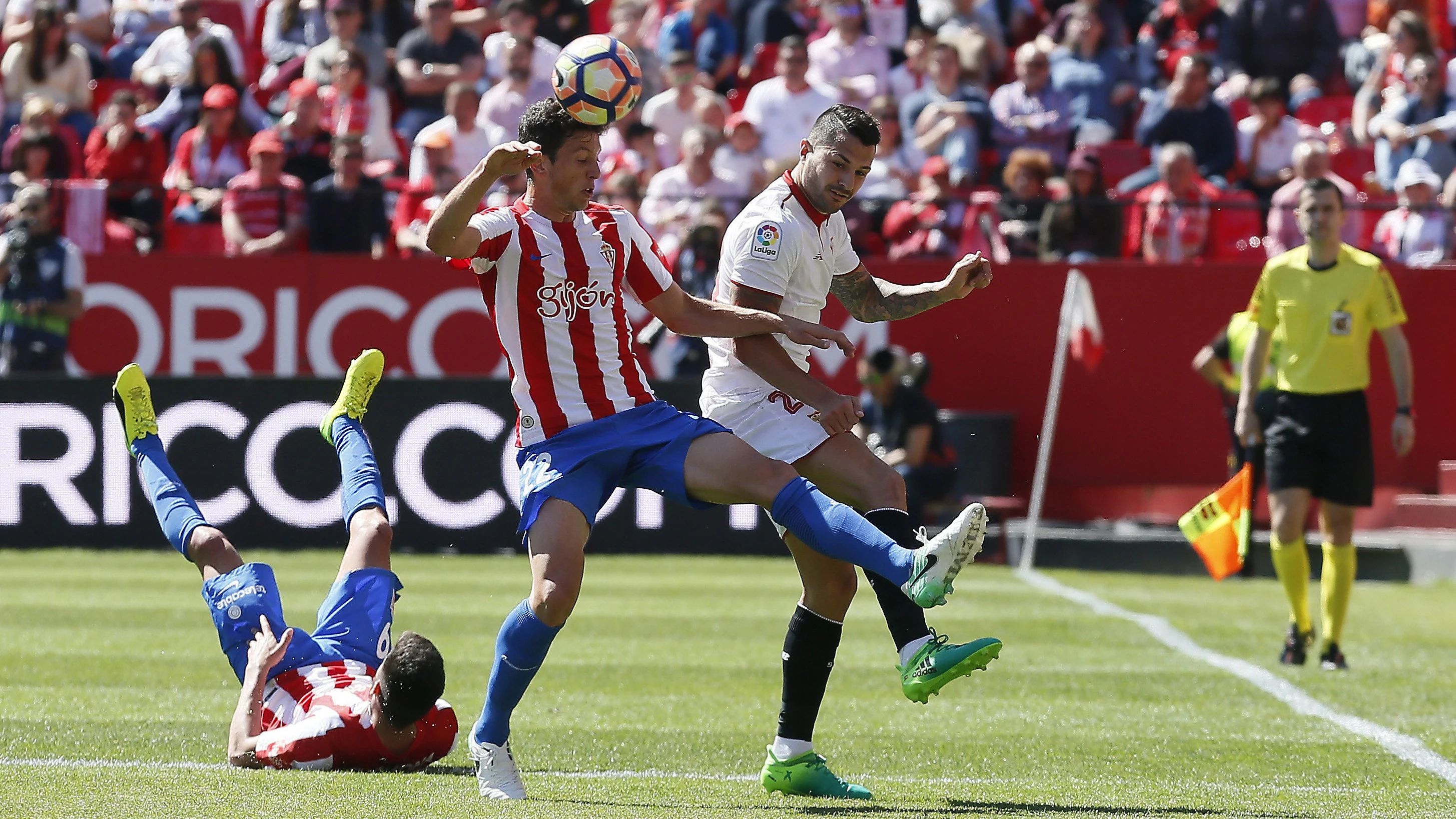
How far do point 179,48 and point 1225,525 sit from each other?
1253cm

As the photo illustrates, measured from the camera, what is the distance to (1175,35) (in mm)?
20109

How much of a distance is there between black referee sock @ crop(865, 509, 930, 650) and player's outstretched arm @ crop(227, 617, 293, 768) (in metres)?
2.01

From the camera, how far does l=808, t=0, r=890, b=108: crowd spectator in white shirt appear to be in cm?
1872

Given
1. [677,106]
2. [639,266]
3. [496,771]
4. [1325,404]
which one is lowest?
[496,771]

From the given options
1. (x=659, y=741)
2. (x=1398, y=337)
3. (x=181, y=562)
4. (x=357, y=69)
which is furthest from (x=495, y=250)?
(x=357, y=69)

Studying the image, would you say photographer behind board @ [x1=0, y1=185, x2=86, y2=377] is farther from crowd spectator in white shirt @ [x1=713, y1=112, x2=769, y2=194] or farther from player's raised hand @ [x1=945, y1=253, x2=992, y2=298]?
player's raised hand @ [x1=945, y1=253, x2=992, y2=298]

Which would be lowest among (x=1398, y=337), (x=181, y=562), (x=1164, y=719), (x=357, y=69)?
(x=181, y=562)

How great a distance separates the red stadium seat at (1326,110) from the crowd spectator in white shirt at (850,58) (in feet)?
14.3

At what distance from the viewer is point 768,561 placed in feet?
50.5

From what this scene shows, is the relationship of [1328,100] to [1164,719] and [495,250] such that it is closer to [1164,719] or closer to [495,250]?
[1164,719]

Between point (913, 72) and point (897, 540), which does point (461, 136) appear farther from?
point (897, 540)

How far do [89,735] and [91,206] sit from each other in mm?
10276

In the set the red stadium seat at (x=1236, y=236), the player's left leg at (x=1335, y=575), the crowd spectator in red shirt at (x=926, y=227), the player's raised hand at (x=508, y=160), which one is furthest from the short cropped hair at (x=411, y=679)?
the red stadium seat at (x=1236, y=236)

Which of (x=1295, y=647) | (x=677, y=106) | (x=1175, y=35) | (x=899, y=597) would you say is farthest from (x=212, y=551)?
(x=1175, y=35)
